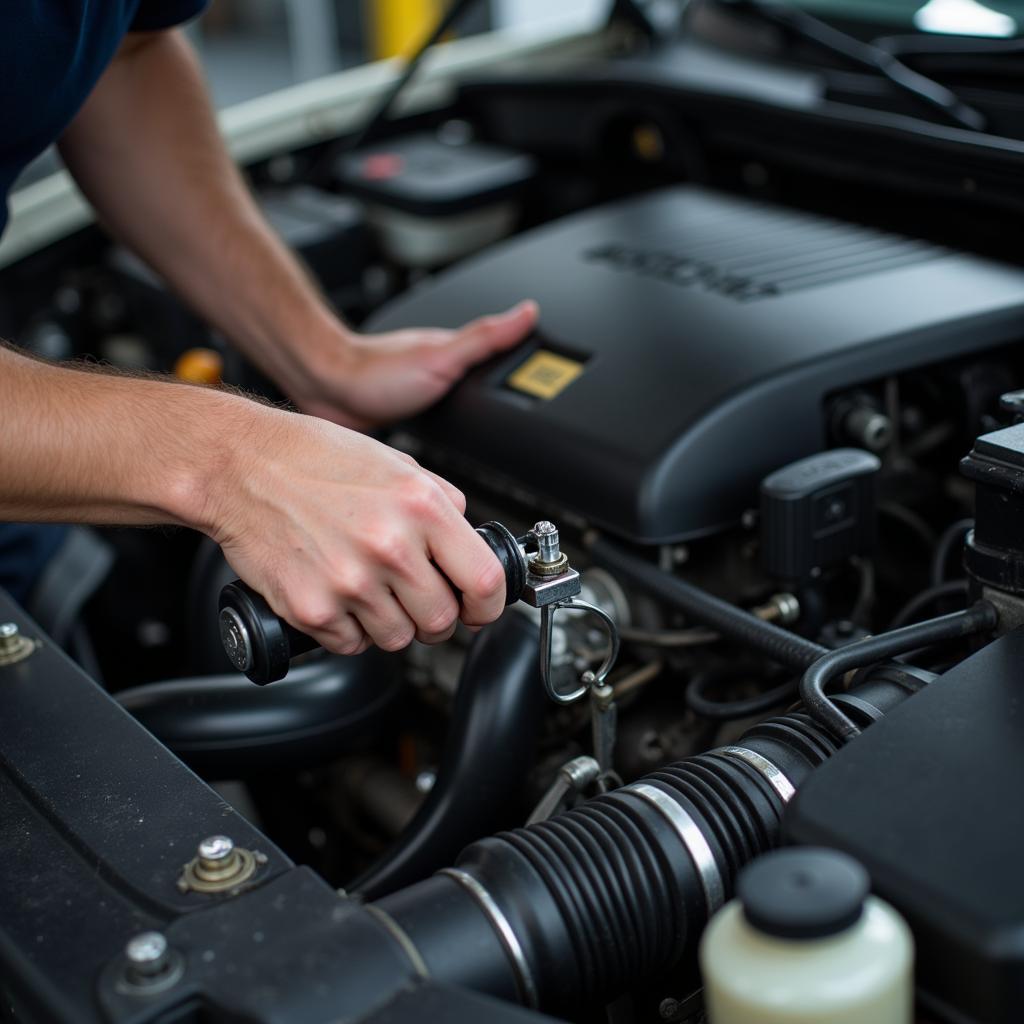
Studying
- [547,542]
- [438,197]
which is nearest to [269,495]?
[547,542]

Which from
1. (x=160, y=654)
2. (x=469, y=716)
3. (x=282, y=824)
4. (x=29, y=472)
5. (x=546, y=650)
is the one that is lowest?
(x=160, y=654)

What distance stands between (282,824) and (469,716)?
1.18 feet

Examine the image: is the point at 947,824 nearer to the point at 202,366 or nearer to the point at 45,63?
the point at 45,63

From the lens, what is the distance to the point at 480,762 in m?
1.05

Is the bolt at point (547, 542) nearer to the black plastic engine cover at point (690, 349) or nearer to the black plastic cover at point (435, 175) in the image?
the black plastic engine cover at point (690, 349)

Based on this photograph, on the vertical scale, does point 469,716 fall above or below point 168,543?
above

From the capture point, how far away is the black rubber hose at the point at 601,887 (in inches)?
29.1

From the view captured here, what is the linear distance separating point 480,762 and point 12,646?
347 mm

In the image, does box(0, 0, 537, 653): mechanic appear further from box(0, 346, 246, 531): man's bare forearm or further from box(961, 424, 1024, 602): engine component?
box(961, 424, 1024, 602): engine component

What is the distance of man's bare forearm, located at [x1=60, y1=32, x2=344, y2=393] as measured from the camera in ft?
4.71

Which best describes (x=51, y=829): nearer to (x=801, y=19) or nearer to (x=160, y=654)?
(x=160, y=654)

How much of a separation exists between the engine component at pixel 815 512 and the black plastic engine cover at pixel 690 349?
53 mm

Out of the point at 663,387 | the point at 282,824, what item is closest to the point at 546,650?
the point at 663,387

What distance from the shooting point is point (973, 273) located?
1.26 m
